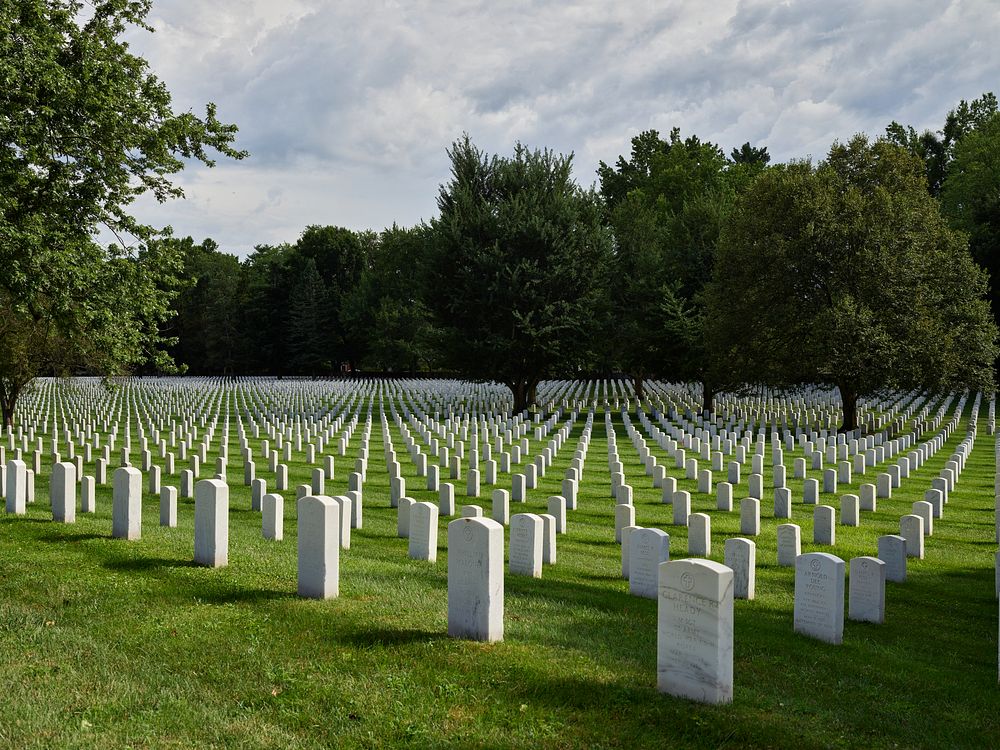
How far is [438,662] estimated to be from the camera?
494cm

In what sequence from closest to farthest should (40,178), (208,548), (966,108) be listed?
(208,548), (40,178), (966,108)

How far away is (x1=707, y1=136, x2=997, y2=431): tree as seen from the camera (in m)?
27.0

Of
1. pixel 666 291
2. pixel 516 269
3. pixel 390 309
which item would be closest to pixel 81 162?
pixel 516 269

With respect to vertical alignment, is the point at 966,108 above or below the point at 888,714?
above

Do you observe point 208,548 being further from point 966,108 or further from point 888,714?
point 966,108

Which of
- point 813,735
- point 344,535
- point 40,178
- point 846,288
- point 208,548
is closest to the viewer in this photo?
point 813,735

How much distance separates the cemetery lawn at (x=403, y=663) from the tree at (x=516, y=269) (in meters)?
25.9

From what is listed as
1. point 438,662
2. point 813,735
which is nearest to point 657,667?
point 813,735

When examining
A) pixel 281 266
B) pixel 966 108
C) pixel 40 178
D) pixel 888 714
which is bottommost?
pixel 888 714

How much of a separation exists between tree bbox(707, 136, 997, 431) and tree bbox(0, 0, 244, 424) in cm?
2044

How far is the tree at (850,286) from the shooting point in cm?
2703

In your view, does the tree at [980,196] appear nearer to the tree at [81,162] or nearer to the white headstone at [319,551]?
the tree at [81,162]

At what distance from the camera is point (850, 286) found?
28.5m

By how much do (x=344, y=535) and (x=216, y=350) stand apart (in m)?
86.8
